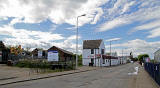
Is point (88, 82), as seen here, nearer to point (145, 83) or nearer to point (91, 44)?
point (145, 83)

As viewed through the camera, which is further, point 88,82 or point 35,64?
point 35,64

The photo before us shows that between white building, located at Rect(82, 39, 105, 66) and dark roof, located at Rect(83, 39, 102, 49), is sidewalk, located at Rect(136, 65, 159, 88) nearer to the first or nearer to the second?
white building, located at Rect(82, 39, 105, 66)

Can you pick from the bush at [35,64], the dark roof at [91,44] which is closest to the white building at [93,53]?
the dark roof at [91,44]

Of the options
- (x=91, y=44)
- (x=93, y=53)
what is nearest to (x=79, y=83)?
(x=93, y=53)

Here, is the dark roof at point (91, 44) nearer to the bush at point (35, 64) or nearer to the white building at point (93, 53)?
the white building at point (93, 53)

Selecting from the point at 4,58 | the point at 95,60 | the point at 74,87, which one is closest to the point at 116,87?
the point at 74,87

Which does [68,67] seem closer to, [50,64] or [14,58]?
[50,64]

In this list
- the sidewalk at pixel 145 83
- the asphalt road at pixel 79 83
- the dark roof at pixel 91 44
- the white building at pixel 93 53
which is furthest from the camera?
the dark roof at pixel 91 44

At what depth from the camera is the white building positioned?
180 ft

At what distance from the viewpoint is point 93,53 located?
185 ft

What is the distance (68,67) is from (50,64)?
10.9 ft

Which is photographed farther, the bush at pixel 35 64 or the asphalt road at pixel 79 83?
the bush at pixel 35 64

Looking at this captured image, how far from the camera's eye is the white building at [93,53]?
180 ft

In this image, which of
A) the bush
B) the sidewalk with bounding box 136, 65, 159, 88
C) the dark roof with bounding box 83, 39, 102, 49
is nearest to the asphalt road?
the sidewalk with bounding box 136, 65, 159, 88
